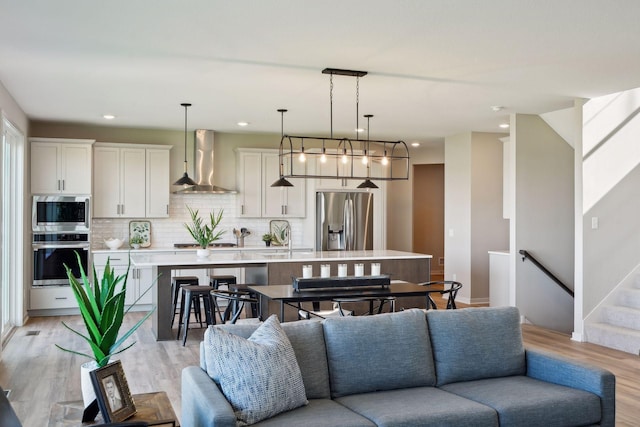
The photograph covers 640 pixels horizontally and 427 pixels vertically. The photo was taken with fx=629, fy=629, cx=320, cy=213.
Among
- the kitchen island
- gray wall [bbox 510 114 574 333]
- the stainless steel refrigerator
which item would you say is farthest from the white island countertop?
the stainless steel refrigerator

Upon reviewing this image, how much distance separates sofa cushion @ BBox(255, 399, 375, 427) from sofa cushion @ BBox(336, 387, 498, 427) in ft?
0.26

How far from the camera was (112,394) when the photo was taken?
2.55 m

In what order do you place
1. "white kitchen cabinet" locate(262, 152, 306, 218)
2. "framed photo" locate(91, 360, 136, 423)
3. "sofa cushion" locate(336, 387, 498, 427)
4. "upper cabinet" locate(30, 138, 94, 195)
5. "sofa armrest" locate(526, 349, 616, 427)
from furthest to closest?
"white kitchen cabinet" locate(262, 152, 306, 218) → "upper cabinet" locate(30, 138, 94, 195) → "sofa armrest" locate(526, 349, 616, 427) → "sofa cushion" locate(336, 387, 498, 427) → "framed photo" locate(91, 360, 136, 423)

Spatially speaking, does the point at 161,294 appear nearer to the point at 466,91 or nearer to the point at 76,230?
the point at 76,230

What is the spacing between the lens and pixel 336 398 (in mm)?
3252

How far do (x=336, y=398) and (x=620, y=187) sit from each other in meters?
5.07

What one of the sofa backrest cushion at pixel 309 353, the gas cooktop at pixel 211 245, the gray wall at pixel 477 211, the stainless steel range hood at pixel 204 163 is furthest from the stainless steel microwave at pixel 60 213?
the sofa backrest cushion at pixel 309 353

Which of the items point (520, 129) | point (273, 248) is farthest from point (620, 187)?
point (273, 248)

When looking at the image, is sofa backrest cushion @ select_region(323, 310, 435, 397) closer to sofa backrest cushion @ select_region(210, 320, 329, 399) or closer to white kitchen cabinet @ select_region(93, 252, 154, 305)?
sofa backrest cushion @ select_region(210, 320, 329, 399)

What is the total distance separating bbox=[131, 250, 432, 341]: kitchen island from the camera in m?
6.66

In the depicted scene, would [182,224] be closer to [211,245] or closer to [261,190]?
[211,245]

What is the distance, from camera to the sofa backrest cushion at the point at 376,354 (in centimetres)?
331

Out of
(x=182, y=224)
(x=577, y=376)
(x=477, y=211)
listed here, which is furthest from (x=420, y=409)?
(x=182, y=224)

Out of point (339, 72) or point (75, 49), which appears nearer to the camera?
point (75, 49)
